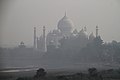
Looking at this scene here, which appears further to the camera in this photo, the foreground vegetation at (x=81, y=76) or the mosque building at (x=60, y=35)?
the mosque building at (x=60, y=35)

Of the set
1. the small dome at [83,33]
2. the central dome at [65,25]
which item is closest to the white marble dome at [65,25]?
the central dome at [65,25]

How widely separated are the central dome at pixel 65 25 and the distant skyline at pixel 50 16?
6 cm

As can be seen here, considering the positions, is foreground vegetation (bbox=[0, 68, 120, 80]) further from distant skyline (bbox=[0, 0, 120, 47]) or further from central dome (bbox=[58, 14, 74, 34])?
central dome (bbox=[58, 14, 74, 34])

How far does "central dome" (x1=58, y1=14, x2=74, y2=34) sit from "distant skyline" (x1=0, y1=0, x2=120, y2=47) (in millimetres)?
59

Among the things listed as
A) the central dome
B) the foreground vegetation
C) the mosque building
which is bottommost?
the foreground vegetation

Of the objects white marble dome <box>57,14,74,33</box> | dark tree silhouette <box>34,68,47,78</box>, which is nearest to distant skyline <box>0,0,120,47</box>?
white marble dome <box>57,14,74,33</box>

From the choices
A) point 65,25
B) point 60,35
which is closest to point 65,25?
point 65,25

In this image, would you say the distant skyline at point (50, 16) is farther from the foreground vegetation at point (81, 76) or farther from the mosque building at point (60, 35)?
the foreground vegetation at point (81, 76)

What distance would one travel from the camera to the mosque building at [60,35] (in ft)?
13.2

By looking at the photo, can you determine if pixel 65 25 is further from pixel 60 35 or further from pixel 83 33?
pixel 83 33

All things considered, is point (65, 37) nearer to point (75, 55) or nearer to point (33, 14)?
point (75, 55)

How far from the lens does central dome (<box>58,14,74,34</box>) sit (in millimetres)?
4000

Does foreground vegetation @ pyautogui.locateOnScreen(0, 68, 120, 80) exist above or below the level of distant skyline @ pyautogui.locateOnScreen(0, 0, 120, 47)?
below

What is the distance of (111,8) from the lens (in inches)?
168
